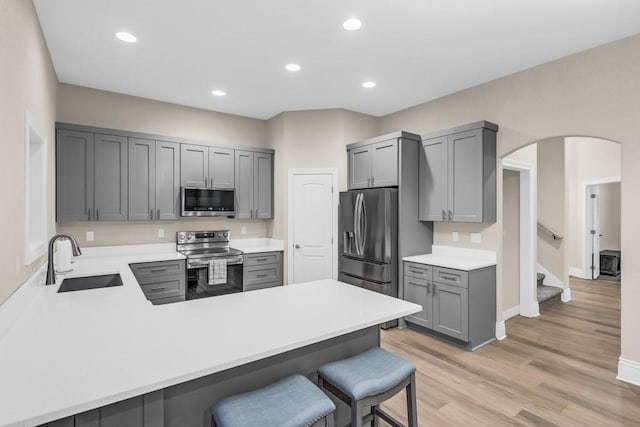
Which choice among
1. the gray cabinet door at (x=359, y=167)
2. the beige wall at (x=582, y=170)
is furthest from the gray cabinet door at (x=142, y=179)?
the beige wall at (x=582, y=170)

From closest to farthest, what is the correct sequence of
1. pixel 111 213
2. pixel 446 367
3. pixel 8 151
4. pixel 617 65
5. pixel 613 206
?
pixel 8 151, pixel 617 65, pixel 446 367, pixel 111 213, pixel 613 206

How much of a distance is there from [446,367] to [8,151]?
3.67 m

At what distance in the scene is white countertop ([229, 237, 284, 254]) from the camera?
4.77 metres

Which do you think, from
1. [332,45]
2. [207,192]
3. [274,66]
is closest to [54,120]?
[207,192]

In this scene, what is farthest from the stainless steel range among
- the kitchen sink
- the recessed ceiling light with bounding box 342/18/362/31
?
the recessed ceiling light with bounding box 342/18/362/31

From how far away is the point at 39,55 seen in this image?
8.71 ft

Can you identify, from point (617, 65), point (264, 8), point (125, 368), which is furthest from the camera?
point (617, 65)

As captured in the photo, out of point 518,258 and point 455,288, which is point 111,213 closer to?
point 455,288

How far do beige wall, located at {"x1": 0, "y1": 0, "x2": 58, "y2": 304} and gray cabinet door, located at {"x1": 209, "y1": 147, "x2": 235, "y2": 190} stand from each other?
211 centimetres

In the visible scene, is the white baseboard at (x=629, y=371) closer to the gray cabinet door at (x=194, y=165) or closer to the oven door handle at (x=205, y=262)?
the oven door handle at (x=205, y=262)

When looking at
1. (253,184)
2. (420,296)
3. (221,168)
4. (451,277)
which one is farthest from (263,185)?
(451,277)

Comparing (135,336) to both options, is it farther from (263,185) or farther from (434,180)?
(263,185)

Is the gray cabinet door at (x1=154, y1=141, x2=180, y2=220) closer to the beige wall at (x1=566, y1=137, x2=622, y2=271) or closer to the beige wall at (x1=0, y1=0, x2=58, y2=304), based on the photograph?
the beige wall at (x1=0, y1=0, x2=58, y2=304)

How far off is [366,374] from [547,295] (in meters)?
4.64
